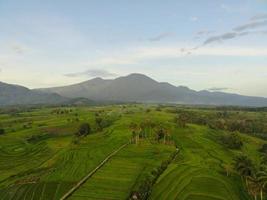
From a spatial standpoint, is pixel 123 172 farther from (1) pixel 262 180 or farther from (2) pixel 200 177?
(1) pixel 262 180

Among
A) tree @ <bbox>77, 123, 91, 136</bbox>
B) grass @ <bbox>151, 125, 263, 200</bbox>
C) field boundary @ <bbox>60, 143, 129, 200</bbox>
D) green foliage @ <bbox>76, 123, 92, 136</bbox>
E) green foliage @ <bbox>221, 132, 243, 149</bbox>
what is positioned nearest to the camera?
field boundary @ <bbox>60, 143, 129, 200</bbox>

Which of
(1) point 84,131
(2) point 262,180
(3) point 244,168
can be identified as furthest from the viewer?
(1) point 84,131

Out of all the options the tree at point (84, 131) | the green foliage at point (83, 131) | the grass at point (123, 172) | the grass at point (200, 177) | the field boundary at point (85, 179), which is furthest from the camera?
the tree at point (84, 131)

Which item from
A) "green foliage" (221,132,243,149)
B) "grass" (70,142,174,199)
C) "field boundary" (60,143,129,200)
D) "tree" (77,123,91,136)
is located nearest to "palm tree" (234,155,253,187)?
"grass" (70,142,174,199)

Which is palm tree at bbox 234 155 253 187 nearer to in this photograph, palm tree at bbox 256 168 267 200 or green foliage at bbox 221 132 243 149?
palm tree at bbox 256 168 267 200

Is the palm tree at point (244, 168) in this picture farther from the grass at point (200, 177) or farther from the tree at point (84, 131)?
the tree at point (84, 131)

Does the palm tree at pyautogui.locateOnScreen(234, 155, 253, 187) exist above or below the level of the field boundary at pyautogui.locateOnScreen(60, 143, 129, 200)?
above

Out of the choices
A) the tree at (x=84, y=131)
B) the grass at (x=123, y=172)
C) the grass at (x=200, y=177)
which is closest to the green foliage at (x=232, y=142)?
the grass at (x=200, y=177)

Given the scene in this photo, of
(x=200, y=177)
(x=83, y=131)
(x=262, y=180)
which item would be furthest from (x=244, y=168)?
(x=83, y=131)

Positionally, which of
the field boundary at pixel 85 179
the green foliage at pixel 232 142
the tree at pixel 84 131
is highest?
the tree at pixel 84 131

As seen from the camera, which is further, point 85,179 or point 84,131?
point 84,131

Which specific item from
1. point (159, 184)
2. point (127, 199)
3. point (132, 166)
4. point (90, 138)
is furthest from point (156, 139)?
point (127, 199)

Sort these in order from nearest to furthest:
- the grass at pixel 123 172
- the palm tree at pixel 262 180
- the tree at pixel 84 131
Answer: the palm tree at pixel 262 180 → the grass at pixel 123 172 → the tree at pixel 84 131
